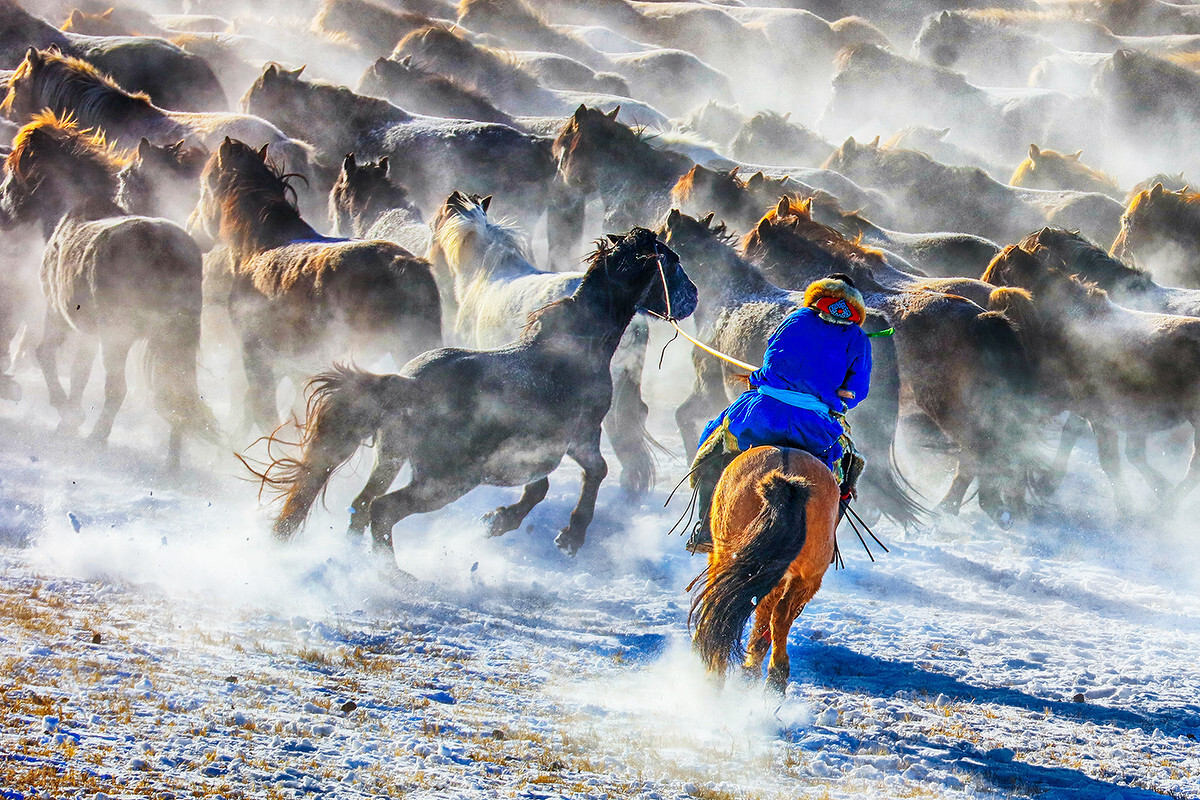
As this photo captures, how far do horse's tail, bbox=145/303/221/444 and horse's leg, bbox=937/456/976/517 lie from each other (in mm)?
5789

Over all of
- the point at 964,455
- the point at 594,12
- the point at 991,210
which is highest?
the point at 594,12

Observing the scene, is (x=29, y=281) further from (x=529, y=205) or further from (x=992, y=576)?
(x=992, y=576)

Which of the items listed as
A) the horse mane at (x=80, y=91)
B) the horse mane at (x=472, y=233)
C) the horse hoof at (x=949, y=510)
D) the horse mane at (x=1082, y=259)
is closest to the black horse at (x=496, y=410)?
the horse mane at (x=472, y=233)

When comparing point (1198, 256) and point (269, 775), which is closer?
point (269, 775)

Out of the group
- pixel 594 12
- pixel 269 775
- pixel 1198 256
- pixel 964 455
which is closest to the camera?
pixel 269 775

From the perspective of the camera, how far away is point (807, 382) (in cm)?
521

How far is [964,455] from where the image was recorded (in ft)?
30.4

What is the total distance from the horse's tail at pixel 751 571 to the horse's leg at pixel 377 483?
7.81ft

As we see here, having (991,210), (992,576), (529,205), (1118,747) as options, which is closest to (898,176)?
(991,210)

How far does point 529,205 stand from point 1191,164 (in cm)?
1844

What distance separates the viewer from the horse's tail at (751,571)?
458 centimetres

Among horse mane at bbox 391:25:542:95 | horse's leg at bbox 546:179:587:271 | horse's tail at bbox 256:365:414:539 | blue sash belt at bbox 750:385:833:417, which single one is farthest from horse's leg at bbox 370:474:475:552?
horse mane at bbox 391:25:542:95

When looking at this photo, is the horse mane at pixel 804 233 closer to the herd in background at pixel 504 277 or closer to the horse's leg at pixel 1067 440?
the herd in background at pixel 504 277

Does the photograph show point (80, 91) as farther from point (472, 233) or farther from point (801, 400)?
point (801, 400)
